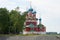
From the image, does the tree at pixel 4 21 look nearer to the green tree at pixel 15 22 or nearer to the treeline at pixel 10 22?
the treeline at pixel 10 22

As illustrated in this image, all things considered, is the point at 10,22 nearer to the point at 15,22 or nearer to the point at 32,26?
the point at 15,22

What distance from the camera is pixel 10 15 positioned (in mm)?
66688

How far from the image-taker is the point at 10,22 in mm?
65438

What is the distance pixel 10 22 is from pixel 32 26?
6313 mm

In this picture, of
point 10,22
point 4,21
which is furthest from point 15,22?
point 4,21

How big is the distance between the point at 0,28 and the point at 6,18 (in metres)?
3.41

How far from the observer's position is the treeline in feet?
206

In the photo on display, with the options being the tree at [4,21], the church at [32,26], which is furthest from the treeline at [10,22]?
the church at [32,26]

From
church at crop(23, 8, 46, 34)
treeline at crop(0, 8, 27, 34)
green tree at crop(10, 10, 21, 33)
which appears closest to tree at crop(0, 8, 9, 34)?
treeline at crop(0, 8, 27, 34)

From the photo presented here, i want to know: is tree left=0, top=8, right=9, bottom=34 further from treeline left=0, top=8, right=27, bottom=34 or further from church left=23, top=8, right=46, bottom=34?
church left=23, top=8, right=46, bottom=34

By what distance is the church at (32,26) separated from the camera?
2667 inches

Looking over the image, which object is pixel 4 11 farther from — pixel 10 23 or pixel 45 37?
pixel 45 37

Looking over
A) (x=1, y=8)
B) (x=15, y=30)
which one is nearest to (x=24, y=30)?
(x=15, y=30)

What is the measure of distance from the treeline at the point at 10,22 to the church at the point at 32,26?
2704mm
